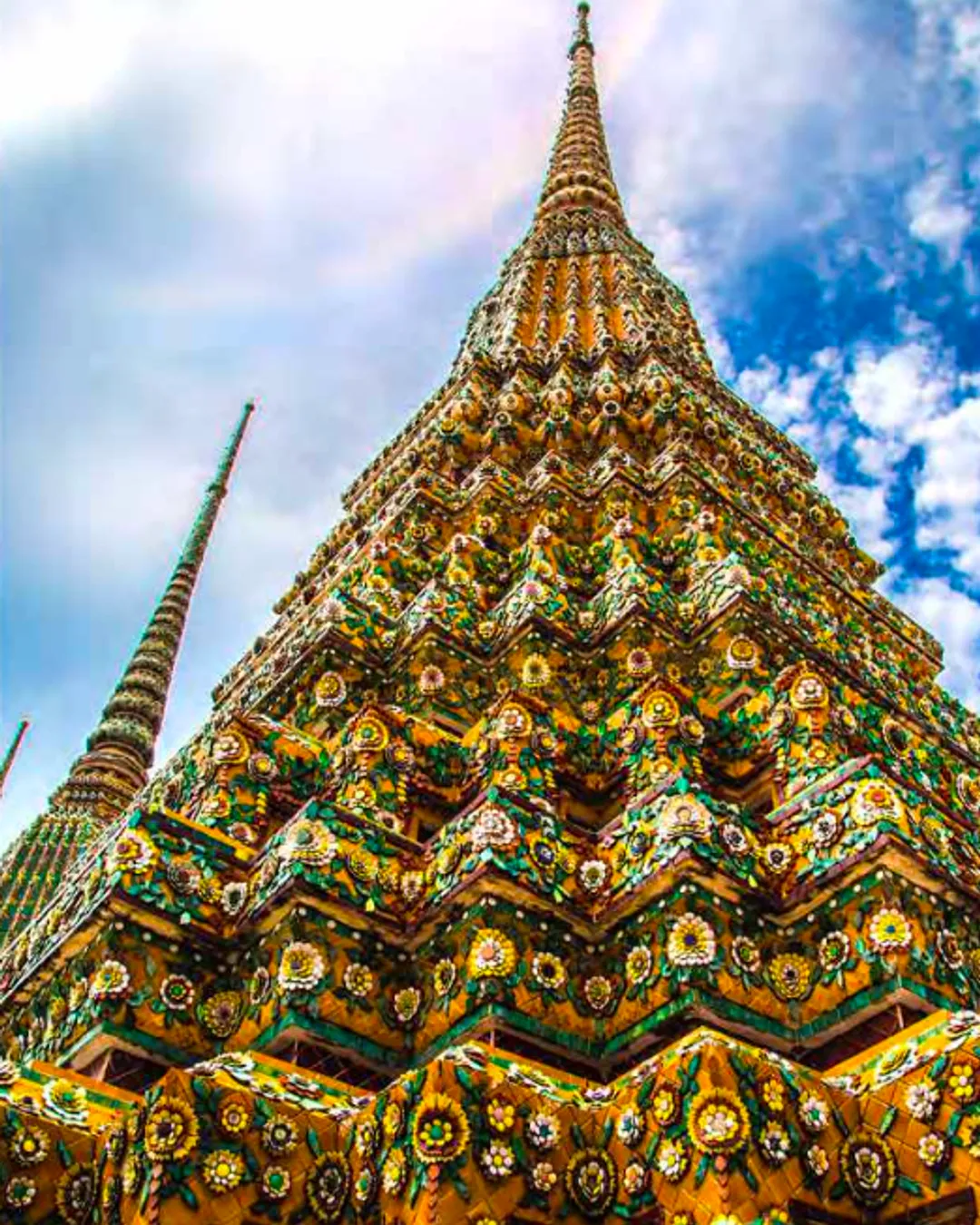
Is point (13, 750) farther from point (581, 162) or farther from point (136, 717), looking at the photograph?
point (581, 162)

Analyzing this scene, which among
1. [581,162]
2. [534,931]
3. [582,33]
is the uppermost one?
[582,33]

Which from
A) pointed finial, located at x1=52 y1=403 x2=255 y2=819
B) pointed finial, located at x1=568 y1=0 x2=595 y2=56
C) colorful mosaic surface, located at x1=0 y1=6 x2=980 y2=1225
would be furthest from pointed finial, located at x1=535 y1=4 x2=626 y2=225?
colorful mosaic surface, located at x1=0 y1=6 x2=980 y2=1225

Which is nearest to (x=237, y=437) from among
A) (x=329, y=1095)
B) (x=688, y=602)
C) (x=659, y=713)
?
(x=688, y=602)

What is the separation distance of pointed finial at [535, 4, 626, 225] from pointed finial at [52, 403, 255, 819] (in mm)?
8290

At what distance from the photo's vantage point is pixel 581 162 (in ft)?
68.6

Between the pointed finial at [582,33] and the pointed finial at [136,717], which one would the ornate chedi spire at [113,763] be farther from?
the pointed finial at [582,33]

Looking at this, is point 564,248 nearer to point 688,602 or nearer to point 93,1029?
point 688,602

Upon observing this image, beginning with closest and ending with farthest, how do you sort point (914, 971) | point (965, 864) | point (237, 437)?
1. point (914, 971)
2. point (965, 864)
3. point (237, 437)

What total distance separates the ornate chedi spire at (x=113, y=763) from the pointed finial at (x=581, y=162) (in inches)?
305

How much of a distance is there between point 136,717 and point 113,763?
0.98 meters

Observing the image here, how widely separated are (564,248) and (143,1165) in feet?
51.6

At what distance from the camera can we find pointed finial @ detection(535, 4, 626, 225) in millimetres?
19766

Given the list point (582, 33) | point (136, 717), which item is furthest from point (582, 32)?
point (136, 717)

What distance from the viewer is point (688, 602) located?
7.49 meters
